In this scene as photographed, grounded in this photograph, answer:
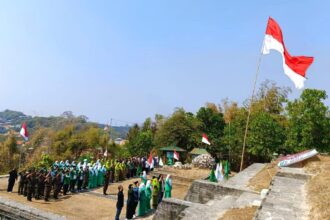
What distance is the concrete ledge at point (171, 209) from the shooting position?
10094 millimetres

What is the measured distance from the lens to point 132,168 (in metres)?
22.2

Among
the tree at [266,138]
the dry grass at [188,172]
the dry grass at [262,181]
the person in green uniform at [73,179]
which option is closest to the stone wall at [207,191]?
the dry grass at [262,181]

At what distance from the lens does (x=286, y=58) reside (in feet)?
43.9

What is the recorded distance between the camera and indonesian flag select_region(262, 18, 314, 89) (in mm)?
12727

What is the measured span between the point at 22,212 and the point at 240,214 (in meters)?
6.90

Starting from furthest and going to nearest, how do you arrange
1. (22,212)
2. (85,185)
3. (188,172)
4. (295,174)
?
(188,172)
(85,185)
(295,174)
(22,212)

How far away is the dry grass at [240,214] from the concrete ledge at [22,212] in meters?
4.96

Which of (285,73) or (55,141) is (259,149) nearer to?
(285,73)

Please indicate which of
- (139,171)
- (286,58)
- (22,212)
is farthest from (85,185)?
(286,58)

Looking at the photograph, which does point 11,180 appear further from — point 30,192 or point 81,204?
point 81,204

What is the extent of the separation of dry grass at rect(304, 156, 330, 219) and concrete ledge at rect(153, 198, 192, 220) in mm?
3445

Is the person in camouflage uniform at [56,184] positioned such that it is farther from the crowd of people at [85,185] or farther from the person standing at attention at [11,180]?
the person standing at attention at [11,180]

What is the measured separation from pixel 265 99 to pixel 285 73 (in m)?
29.1

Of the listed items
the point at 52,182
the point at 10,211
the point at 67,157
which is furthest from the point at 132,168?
the point at 67,157
